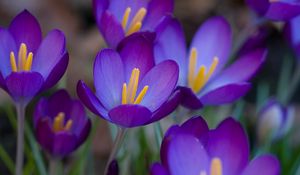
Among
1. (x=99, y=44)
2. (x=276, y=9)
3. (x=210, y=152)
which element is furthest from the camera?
(x=99, y=44)

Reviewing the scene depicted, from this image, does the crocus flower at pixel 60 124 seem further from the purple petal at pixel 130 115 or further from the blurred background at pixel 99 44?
the blurred background at pixel 99 44

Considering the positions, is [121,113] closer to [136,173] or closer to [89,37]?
[136,173]

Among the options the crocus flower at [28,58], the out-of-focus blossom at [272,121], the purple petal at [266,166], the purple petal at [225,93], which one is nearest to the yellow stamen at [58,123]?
the crocus flower at [28,58]

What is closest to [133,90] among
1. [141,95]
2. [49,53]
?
[141,95]

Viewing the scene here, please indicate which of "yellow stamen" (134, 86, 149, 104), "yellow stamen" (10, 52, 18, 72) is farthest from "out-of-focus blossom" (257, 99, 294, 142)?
"yellow stamen" (10, 52, 18, 72)

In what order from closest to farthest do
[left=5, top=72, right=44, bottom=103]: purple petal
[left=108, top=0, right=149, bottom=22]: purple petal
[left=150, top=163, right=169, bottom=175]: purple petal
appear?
1. [left=150, top=163, right=169, bottom=175]: purple petal
2. [left=5, top=72, right=44, bottom=103]: purple petal
3. [left=108, top=0, right=149, bottom=22]: purple petal

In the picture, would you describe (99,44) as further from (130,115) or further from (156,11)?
(130,115)

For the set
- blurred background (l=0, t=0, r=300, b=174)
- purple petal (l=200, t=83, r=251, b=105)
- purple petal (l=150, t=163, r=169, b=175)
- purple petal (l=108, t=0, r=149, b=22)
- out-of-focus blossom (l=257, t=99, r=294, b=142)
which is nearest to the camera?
purple petal (l=150, t=163, r=169, b=175)

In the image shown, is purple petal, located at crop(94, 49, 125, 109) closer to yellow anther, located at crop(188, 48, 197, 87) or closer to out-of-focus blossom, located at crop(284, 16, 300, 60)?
yellow anther, located at crop(188, 48, 197, 87)
